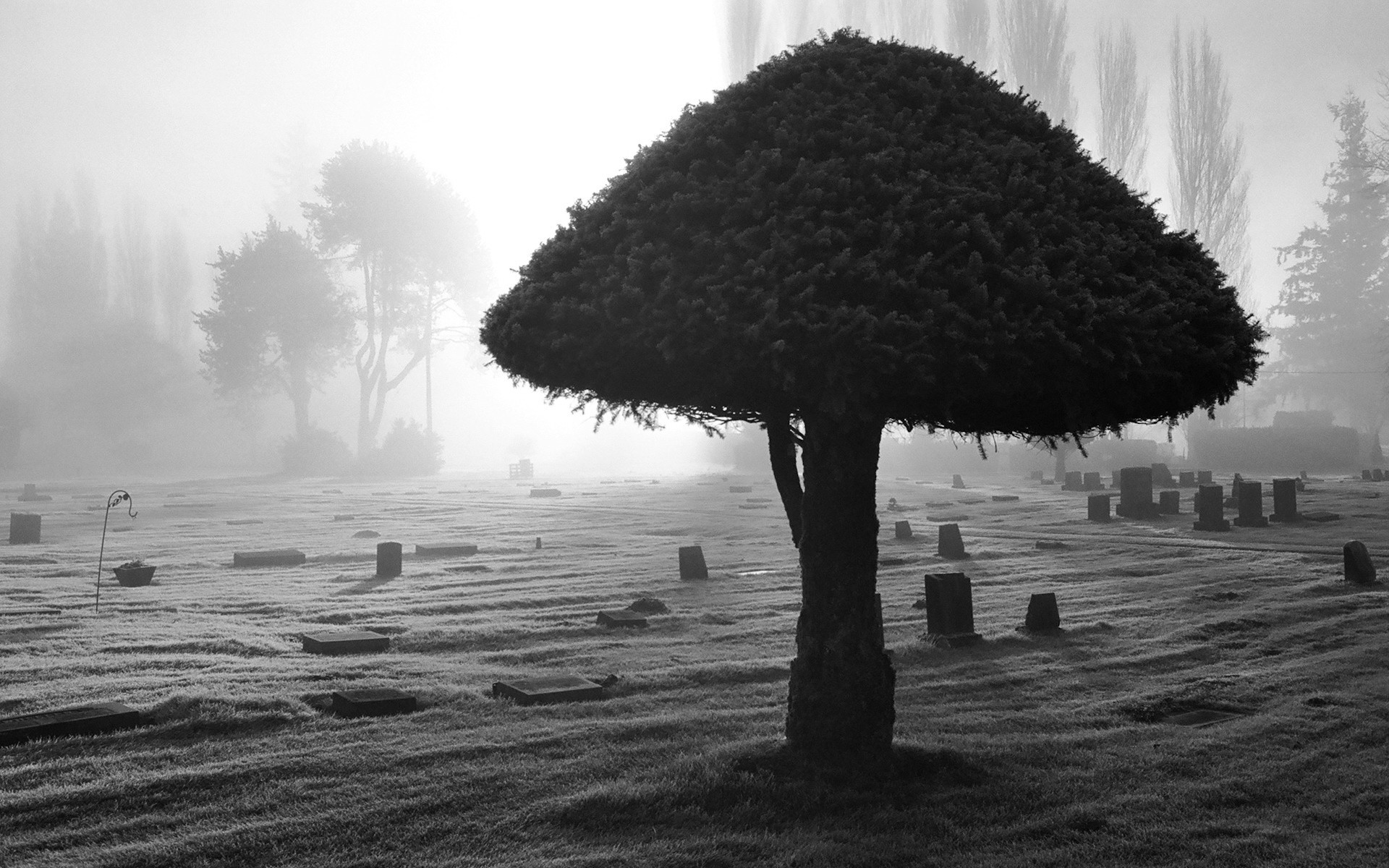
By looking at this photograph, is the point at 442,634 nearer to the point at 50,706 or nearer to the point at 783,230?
the point at 50,706

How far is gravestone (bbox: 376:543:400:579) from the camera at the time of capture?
16438 mm

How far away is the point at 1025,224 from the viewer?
4926mm

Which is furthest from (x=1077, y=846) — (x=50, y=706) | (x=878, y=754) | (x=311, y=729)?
(x=50, y=706)

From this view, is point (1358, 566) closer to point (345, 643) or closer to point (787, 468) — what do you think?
point (787, 468)

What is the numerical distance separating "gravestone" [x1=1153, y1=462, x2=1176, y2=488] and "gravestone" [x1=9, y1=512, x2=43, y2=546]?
3167cm

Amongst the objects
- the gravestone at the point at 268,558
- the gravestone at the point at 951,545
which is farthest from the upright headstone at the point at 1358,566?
the gravestone at the point at 268,558

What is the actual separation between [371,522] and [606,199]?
24.2 metres

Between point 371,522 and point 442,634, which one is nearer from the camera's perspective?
point 442,634

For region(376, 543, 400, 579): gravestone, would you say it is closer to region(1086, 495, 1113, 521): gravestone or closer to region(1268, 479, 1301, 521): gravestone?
region(1086, 495, 1113, 521): gravestone

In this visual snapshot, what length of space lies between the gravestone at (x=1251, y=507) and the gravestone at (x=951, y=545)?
750cm

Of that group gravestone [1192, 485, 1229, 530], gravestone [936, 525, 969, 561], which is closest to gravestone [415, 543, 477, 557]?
gravestone [936, 525, 969, 561]

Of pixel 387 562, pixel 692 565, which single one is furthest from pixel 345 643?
pixel 387 562

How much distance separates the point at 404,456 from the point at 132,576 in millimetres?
48001

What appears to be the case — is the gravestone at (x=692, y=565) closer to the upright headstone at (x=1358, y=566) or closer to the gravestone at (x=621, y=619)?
the gravestone at (x=621, y=619)
